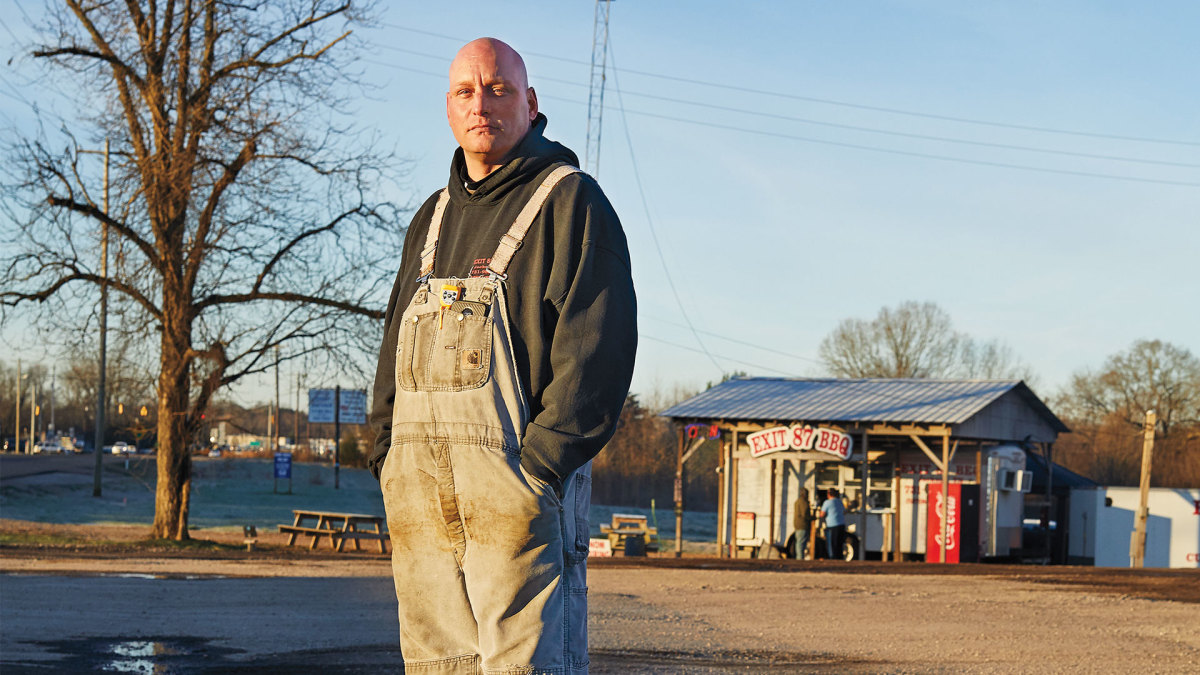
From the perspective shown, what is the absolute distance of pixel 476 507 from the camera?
9.35 feet

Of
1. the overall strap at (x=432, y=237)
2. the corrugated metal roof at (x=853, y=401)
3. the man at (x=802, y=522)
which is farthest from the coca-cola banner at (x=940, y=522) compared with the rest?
the overall strap at (x=432, y=237)

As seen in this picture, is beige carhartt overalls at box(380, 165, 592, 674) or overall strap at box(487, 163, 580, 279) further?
overall strap at box(487, 163, 580, 279)

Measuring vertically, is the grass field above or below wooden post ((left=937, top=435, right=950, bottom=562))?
below

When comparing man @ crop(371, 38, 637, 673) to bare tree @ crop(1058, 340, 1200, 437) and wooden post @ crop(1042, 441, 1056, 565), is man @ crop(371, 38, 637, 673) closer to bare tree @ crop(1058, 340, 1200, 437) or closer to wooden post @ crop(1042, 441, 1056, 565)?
wooden post @ crop(1042, 441, 1056, 565)

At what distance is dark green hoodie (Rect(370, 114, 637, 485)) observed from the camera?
9.05ft

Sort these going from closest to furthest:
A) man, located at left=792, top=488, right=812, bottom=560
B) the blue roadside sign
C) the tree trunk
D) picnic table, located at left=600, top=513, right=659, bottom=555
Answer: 1. the tree trunk
2. man, located at left=792, top=488, right=812, bottom=560
3. picnic table, located at left=600, top=513, right=659, bottom=555
4. the blue roadside sign

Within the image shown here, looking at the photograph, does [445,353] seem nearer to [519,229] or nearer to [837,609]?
[519,229]

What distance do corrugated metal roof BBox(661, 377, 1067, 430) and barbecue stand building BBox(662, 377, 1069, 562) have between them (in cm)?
4

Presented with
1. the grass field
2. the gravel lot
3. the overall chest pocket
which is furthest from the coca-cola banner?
the overall chest pocket

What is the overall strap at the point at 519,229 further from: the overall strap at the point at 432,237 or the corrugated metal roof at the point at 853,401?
the corrugated metal roof at the point at 853,401

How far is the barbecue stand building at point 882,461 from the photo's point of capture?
26750 mm

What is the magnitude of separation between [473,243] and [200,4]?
2250cm

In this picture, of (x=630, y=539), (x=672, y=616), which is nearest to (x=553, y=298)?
(x=672, y=616)

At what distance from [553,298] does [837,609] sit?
968cm
